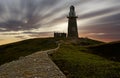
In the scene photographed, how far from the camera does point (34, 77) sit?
1011 inches

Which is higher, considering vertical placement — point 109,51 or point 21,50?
point 109,51

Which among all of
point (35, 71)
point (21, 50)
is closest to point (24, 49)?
point (21, 50)

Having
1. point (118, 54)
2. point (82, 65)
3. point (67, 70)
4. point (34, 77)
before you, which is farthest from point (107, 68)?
point (118, 54)

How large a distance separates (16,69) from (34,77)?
5.39 meters

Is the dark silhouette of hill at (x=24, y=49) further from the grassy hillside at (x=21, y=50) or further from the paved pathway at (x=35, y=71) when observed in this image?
the paved pathway at (x=35, y=71)

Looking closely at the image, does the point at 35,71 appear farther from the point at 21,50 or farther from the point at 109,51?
the point at 21,50

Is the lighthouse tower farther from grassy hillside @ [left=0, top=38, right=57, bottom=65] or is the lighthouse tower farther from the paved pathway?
the paved pathway

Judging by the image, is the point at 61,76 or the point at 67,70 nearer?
the point at 61,76

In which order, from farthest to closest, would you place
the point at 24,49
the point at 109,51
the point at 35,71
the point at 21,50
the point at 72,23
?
the point at 72,23 → the point at 24,49 → the point at 21,50 → the point at 109,51 → the point at 35,71

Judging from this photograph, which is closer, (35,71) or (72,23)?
(35,71)

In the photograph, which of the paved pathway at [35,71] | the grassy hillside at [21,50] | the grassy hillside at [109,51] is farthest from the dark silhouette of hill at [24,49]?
the paved pathway at [35,71]

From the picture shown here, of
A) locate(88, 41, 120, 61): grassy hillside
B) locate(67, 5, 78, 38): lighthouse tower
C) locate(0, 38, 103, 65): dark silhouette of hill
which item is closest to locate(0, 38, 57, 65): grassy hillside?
locate(0, 38, 103, 65): dark silhouette of hill

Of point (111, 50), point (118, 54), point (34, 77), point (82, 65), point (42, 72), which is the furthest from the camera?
point (111, 50)

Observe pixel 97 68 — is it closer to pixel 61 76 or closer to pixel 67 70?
pixel 67 70
